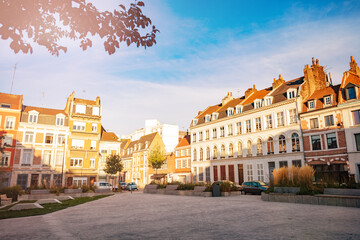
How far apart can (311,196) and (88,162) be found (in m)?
40.8

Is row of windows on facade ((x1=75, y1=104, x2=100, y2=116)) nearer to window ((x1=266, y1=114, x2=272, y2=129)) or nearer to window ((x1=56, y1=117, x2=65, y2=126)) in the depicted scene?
window ((x1=56, y1=117, x2=65, y2=126))

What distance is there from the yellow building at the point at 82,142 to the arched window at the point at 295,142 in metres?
33.3

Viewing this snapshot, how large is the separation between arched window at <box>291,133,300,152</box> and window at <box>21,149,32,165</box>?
4068cm

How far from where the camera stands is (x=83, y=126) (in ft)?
155

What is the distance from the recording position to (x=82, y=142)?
4650cm

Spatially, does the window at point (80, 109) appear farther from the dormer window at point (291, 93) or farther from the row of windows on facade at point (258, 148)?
the dormer window at point (291, 93)

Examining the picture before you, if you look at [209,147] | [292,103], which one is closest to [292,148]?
[292,103]

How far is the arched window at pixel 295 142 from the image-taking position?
113 ft

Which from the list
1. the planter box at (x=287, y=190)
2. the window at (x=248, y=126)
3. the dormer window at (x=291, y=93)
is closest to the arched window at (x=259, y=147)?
the window at (x=248, y=126)

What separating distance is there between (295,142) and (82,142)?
1396 inches

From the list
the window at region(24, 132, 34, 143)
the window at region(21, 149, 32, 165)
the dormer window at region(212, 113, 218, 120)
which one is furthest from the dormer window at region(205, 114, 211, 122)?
the window at region(21, 149, 32, 165)

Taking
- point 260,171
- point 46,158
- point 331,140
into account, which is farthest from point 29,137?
point 331,140

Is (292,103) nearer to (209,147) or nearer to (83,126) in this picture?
(209,147)

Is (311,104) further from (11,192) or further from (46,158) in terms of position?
(46,158)
